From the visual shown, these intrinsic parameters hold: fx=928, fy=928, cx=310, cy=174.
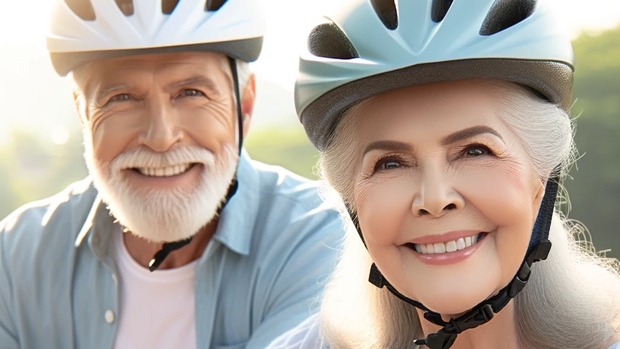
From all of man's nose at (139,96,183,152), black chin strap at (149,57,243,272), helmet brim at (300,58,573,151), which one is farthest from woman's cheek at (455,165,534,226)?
black chin strap at (149,57,243,272)

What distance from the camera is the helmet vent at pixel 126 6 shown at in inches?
161

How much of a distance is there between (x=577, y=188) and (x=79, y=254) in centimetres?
348

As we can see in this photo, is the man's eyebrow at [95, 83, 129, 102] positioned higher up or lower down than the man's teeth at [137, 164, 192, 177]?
higher up

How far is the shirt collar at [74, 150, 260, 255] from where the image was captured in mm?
4059

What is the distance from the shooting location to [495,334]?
104 inches

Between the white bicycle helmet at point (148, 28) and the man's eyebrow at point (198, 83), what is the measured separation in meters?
0.13

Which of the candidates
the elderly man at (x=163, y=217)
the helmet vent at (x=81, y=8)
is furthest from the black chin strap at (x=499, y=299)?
the helmet vent at (x=81, y=8)

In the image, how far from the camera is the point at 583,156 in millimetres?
6074

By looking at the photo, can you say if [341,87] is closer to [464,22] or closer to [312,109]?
[312,109]

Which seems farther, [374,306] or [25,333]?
[25,333]

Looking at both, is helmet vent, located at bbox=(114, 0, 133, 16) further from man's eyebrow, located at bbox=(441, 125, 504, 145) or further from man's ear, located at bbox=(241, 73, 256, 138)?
man's eyebrow, located at bbox=(441, 125, 504, 145)

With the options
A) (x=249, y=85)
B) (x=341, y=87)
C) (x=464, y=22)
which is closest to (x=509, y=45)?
(x=464, y=22)

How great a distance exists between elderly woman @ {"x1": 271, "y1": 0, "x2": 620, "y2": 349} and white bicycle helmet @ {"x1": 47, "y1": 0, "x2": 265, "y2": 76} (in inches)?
50.3

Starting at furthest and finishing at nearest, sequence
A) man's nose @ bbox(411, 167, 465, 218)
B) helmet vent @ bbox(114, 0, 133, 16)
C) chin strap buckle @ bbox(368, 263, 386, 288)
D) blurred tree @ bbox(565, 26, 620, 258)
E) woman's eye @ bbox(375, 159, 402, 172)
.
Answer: blurred tree @ bbox(565, 26, 620, 258)
helmet vent @ bbox(114, 0, 133, 16)
chin strap buckle @ bbox(368, 263, 386, 288)
woman's eye @ bbox(375, 159, 402, 172)
man's nose @ bbox(411, 167, 465, 218)
